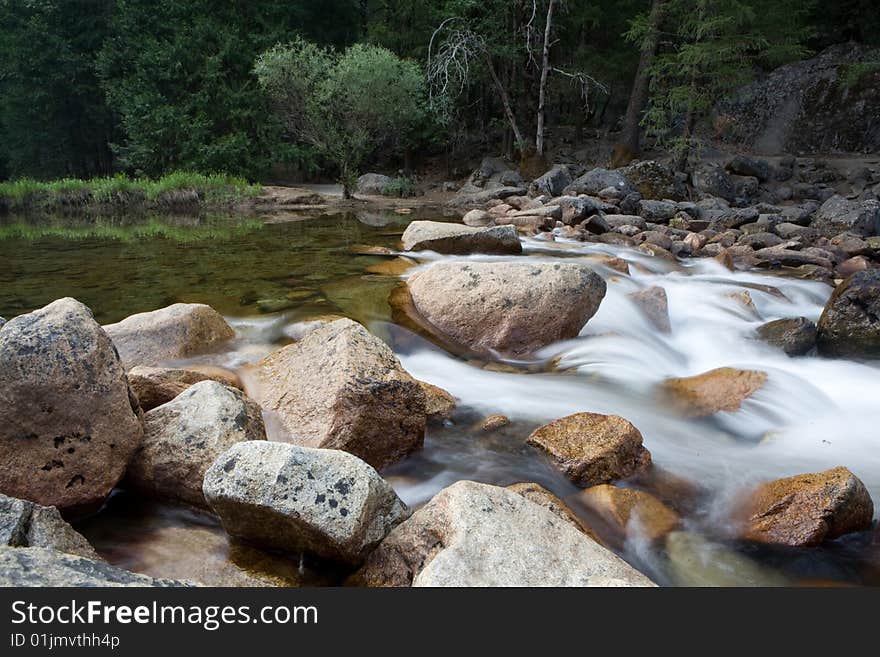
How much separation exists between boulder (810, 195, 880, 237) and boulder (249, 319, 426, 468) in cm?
1051

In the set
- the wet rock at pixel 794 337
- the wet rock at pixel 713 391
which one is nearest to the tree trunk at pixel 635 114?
the wet rock at pixel 794 337

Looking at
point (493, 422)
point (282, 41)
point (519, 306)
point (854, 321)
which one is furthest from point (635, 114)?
point (493, 422)

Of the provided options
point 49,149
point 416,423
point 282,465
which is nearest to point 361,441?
point 416,423

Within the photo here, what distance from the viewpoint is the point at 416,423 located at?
375 centimetres

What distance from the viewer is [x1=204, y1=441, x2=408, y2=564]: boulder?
2.37 meters

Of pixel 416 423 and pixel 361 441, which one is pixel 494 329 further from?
pixel 361 441

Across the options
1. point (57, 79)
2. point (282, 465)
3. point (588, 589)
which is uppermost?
point (57, 79)

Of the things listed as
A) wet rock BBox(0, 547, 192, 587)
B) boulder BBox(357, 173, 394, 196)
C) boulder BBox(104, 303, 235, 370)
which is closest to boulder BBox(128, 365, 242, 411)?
boulder BBox(104, 303, 235, 370)

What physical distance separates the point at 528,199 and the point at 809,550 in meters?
14.2

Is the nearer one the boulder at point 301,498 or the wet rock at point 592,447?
the boulder at point 301,498

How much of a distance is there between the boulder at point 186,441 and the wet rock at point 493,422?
1.63 metres

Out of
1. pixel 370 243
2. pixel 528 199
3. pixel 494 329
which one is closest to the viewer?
pixel 494 329

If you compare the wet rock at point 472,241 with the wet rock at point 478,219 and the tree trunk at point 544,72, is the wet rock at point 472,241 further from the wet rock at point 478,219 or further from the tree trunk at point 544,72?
the tree trunk at point 544,72

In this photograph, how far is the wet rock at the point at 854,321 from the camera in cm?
568
